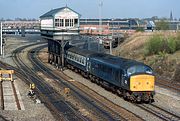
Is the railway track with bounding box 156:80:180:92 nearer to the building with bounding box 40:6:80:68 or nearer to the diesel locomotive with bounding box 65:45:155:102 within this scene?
the diesel locomotive with bounding box 65:45:155:102

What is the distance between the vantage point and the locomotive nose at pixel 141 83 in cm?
2909

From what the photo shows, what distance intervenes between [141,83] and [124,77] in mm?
1444

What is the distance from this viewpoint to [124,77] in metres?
30.0

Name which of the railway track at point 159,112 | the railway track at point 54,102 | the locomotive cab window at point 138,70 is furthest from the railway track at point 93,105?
the locomotive cab window at point 138,70

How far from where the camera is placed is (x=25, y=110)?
88.9ft

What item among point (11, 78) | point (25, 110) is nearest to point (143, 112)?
point (25, 110)

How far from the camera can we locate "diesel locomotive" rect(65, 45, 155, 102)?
95.9ft

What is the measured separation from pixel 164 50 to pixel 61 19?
15.4m

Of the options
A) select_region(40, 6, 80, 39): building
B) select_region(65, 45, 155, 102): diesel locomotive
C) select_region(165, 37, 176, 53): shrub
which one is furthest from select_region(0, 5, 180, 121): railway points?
select_region(165, 37, 176, 53): shrub

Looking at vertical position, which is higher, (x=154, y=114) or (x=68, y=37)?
(x=68, y=37)

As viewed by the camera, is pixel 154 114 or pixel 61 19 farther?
pixel 61 19

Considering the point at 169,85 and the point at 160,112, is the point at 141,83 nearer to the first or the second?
the point at 160,112

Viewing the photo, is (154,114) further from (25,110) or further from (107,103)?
(25,110)

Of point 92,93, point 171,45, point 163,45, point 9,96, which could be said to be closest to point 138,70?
point 92,93
